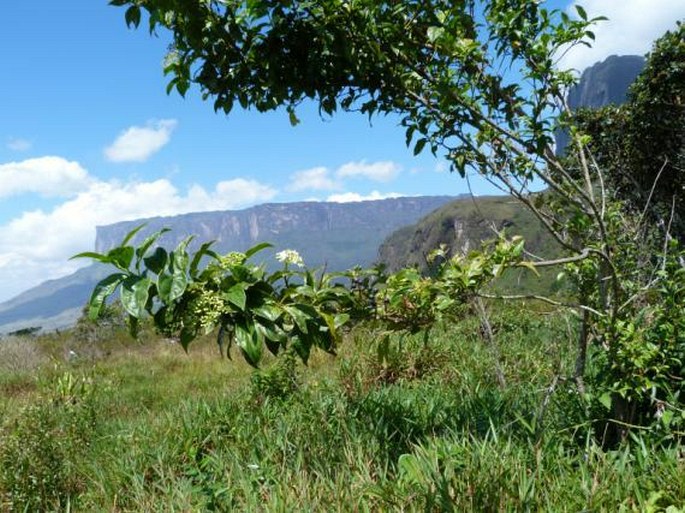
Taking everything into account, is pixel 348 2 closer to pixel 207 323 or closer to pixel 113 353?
pixel 207 323

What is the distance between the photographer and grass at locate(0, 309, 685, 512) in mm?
3035

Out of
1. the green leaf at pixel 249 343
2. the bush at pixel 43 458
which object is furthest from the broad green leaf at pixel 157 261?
the bush at pixel 43 458

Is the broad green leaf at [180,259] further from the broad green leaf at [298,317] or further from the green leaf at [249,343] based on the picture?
the broad green leaf at [298,317]

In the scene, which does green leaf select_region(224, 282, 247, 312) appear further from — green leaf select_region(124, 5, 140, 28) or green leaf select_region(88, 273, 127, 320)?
green leaf select_region(124, 5, 140, 28)

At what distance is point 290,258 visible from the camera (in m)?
2.36

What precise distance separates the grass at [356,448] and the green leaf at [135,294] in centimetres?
125

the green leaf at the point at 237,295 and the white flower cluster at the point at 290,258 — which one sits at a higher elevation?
the white flower cluster at the point at 290,258

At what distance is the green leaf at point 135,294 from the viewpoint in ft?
5.95

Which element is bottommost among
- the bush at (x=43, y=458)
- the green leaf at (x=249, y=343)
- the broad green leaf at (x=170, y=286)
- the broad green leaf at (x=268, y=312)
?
the bush at (x=43, y=458)

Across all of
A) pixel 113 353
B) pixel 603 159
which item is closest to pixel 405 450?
A: pixel 603 159

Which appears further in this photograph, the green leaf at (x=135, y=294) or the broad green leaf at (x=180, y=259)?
the broad green leaf at (x=180, y=259)

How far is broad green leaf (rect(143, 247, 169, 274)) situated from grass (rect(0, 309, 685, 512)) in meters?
1.17

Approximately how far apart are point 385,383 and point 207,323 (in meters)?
5.17

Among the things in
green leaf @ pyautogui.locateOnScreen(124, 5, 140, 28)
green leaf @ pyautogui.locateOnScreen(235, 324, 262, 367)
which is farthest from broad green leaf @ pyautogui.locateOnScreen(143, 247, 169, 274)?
green leaf @ pyautogui.locateOnScreen(124, 5, 140, 28)
